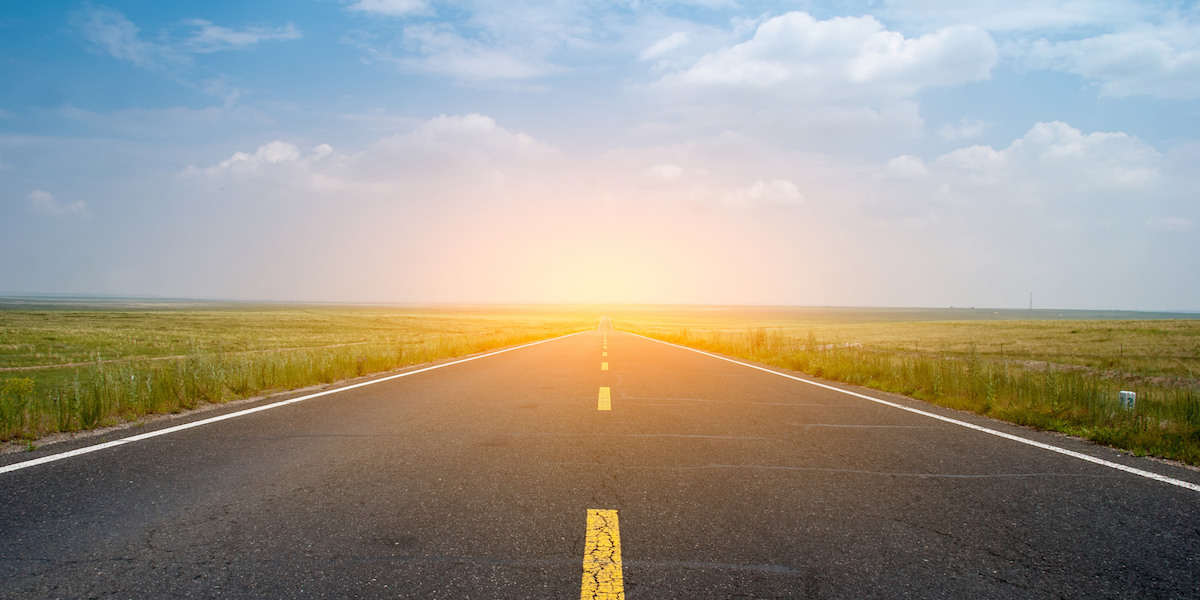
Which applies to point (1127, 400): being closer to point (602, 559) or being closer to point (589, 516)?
point (589, 516)

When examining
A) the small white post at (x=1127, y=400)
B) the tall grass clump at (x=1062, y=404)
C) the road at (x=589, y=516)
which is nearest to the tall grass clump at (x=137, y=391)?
the road at (x=589, y=516)

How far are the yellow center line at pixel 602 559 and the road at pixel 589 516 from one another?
0.01 metres

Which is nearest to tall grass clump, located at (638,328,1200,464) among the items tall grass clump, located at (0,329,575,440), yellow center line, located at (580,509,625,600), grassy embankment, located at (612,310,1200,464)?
grassy embankment, located at (612,310,1200,464)

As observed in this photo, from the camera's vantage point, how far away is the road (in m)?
2.66

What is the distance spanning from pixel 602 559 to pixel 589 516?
603 millimetres

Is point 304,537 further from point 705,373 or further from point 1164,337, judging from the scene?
point 1164,337

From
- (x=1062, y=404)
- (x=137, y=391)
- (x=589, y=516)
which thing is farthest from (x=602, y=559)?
(x=137, y=391)

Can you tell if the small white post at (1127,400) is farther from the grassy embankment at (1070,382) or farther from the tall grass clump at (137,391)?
the tall grass clump at (137,391)

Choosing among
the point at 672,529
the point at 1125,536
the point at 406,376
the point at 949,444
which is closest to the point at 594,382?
the point at 406,376

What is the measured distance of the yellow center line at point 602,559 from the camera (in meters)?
2.51

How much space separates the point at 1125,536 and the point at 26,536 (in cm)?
631

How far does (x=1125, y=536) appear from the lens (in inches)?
126

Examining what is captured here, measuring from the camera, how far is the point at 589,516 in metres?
3.45

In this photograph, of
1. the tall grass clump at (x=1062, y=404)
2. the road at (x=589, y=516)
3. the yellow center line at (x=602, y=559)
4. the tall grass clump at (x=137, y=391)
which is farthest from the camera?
the tall grass clump at (x=137, y=391)
